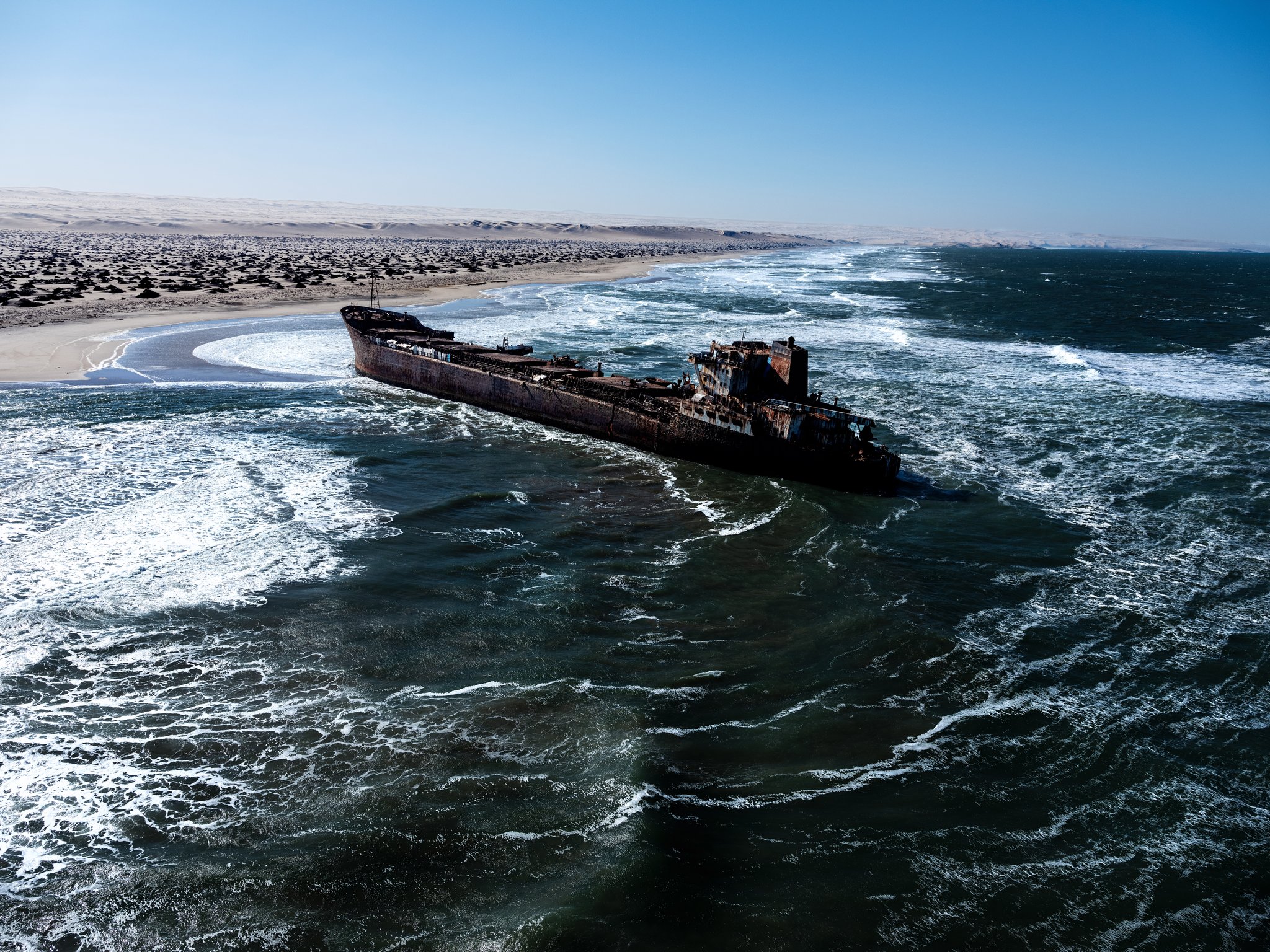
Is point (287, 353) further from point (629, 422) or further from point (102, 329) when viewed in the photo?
point (629, 422)

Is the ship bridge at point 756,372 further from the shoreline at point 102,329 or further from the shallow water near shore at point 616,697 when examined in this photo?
the shoreline at point 102,329

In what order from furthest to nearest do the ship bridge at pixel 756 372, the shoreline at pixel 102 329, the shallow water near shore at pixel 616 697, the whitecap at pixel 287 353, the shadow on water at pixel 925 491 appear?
the whitecap at pixel 287 353 < the shoreline at pixel 102 329 < the ship bridge at pixel 756 372 < the shadow on water at pixel 925 491 < the shallow water near shore at pixel 616 697

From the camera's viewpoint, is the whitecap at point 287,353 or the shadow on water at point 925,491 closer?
the shadow on water at point 925,491

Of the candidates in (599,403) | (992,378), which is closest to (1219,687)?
(599,403)

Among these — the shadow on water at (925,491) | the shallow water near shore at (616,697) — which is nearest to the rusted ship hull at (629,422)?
the shadow on water at (925,491)

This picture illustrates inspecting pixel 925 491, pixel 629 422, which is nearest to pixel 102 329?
pixel 629 422

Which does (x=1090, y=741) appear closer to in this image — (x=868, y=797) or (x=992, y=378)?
(x=868, y=797)
